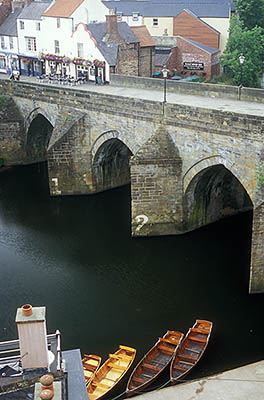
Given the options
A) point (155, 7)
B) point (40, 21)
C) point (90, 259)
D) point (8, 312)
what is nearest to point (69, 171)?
point (90, 259)

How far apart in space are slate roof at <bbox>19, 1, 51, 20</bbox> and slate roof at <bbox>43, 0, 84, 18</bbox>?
5.22 feet

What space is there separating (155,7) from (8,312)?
50693mm

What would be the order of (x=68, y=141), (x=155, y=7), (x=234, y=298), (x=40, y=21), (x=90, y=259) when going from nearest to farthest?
(x=234, y=298) < (x=90, y=259) < (x=68, y=141) < (x=40, y=21) < (x=155, y=7)

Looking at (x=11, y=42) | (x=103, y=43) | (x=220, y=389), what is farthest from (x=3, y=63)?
(x=220, y=389)

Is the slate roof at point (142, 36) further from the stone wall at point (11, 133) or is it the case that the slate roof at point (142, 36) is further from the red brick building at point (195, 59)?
the stone wall at point (11, 133)

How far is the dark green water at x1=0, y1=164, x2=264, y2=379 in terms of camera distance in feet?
59.5

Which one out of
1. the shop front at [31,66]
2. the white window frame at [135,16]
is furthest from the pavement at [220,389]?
the white window frame at [135,16]

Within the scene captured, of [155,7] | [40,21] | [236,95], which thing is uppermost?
[155,7]

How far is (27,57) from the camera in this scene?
4422 cm

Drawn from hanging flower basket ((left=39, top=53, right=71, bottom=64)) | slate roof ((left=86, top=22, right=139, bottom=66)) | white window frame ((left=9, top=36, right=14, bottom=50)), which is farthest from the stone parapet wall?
white window frame ((left=9, top=36, right=14, bottom=50))

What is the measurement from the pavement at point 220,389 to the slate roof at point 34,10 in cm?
3625

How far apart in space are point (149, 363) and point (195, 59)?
126ft

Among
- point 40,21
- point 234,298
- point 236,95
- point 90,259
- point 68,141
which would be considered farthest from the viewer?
point 40,21

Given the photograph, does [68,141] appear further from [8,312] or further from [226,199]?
[8,312]
